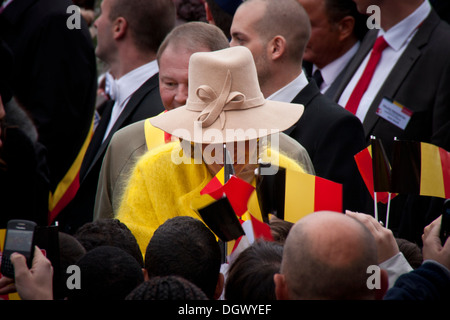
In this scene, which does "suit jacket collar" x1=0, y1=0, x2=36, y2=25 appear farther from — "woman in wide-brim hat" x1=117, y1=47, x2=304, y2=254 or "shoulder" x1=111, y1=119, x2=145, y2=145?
"woman in wide-brim hat" x1=117, y1=47, x2=304, y2=254

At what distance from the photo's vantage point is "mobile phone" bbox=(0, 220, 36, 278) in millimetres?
2471

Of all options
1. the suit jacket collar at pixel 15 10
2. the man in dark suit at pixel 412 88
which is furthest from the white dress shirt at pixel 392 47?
the suit jacket collar at pixel 15 10

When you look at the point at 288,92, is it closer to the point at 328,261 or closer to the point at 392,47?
the point at 392,47

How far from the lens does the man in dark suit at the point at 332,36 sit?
5.34 metres

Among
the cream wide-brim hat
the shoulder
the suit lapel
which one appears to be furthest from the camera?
the suit lapel

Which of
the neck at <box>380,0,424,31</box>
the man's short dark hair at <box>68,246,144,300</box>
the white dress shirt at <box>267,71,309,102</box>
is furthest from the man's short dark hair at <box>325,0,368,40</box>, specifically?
the man's short dark hair at <box>68,246,144,300</box>

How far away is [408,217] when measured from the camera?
4348 millimetres

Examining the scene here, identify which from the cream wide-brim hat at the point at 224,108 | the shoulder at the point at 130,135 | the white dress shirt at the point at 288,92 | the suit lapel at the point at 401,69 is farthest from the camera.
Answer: the suit lapel at the point at 401,69

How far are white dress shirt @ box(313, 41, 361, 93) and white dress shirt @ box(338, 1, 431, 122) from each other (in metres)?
0.56

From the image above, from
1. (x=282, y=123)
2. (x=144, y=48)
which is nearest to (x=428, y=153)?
(x=282, y=123)

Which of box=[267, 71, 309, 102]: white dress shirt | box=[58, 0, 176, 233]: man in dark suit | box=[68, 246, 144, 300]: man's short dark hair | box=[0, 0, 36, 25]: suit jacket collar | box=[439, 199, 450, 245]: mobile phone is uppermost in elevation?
box=[0, 0, 36, 25]: suit jacket collar

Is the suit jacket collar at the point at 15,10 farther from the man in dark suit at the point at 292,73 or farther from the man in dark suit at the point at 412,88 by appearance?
the man in dark suit at the point at 412,88

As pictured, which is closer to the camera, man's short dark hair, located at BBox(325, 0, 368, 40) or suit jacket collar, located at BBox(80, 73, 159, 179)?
suit jacket collar, located at BBox(80, 73, 159, 179)

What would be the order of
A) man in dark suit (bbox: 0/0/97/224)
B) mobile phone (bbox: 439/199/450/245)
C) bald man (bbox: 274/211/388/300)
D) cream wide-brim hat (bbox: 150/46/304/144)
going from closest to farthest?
bald man (bbox: 274/211/388/300) → mobile phone (bbox: 439/199/450/245) → cream wide-brim hat (bbox: 150/46/304/144) → man in dark suit (bbox: 0/0/97/224)
